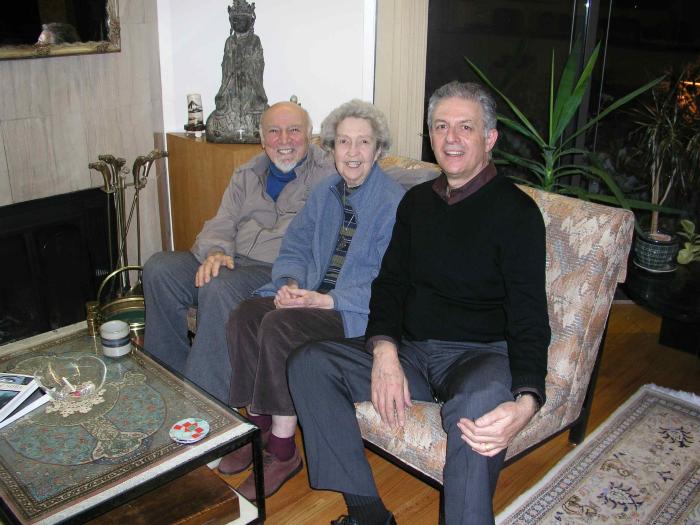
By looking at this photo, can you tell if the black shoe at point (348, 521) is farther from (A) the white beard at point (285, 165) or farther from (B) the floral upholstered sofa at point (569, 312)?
(A) the white beard at point (285, 165)

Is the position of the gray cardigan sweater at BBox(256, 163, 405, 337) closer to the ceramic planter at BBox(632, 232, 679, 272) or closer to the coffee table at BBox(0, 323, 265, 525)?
the coffee table at BBox(0, 323, 265, 525)

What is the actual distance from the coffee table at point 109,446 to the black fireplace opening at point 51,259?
3.66 ft

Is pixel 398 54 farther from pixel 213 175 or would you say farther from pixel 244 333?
pixel 244 333

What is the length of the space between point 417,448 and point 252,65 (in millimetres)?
2050

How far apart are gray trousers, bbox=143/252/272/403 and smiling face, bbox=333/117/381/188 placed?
524 millimetres

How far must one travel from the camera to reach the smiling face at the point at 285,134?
8.29ft

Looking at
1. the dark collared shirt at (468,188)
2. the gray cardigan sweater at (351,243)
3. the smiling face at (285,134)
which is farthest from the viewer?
the smiling face at (285,134)

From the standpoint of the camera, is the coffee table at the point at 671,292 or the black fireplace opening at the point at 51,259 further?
the black fireplace opening at the point at 51,259

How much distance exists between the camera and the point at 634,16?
332cm

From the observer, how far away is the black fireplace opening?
9.91ft

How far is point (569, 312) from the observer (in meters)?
1.95

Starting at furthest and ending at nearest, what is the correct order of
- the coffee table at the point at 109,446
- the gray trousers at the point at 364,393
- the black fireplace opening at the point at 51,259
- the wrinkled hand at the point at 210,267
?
1. the black fireplace opening at the point at 51,259
2. the wrinkled hand at the point at 210,267
3. the gray trousers at the point at 364,393
4. the coffee table at the point at 109,446

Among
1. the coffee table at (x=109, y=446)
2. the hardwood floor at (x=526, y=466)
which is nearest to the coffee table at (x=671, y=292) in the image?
the hardwood floor at (x=526, y=466)

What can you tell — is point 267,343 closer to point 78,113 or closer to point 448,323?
point 448,323
